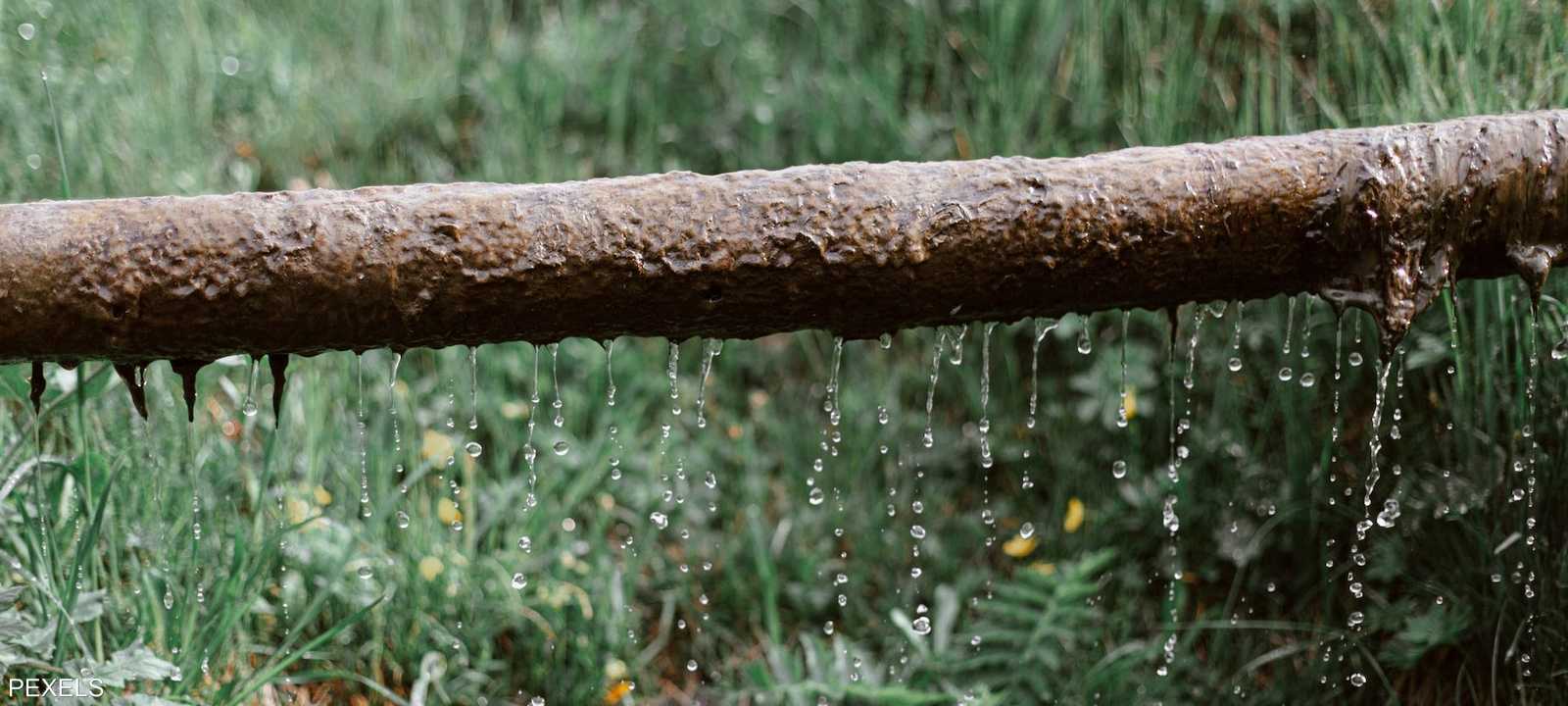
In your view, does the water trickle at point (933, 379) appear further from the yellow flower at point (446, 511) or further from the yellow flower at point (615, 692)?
the yellow flower at point (446, 511)

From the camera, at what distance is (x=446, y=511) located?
3.05 meters

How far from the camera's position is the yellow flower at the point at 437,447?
3.09 metres

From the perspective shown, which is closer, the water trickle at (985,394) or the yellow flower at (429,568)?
the water trickle at (985,394)

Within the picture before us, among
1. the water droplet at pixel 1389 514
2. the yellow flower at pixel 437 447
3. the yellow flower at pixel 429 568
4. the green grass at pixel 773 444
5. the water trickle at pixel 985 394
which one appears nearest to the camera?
the water trickle at pixel 985 394

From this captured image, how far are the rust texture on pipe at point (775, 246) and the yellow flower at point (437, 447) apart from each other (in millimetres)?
1205

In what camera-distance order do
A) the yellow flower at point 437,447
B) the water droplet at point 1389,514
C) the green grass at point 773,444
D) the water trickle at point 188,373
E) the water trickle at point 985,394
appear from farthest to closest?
the yellow flower at point 437,447
the water droplet at point 1389,514
the green grass at point 773,444
the water trickle at point 985,394
the water trickle at point 188,373

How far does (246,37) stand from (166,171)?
0.78 m

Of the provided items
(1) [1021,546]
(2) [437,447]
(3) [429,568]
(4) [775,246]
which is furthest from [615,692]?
(4) [775,246]

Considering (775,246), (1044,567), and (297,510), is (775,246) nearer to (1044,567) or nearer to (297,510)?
(297,510)

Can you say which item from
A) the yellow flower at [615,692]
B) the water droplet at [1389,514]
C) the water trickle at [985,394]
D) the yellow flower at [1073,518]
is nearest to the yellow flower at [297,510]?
the yellow flower at [615,692]

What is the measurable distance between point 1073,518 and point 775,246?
1816 mm

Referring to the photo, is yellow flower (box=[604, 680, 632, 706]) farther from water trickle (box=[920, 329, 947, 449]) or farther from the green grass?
water trickle (box=[920, 329, 947, 449])

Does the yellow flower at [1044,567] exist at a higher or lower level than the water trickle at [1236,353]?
lower

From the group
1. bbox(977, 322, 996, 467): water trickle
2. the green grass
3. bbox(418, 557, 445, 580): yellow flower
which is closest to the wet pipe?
bbox(977, 322, 996, 467): water trickle
